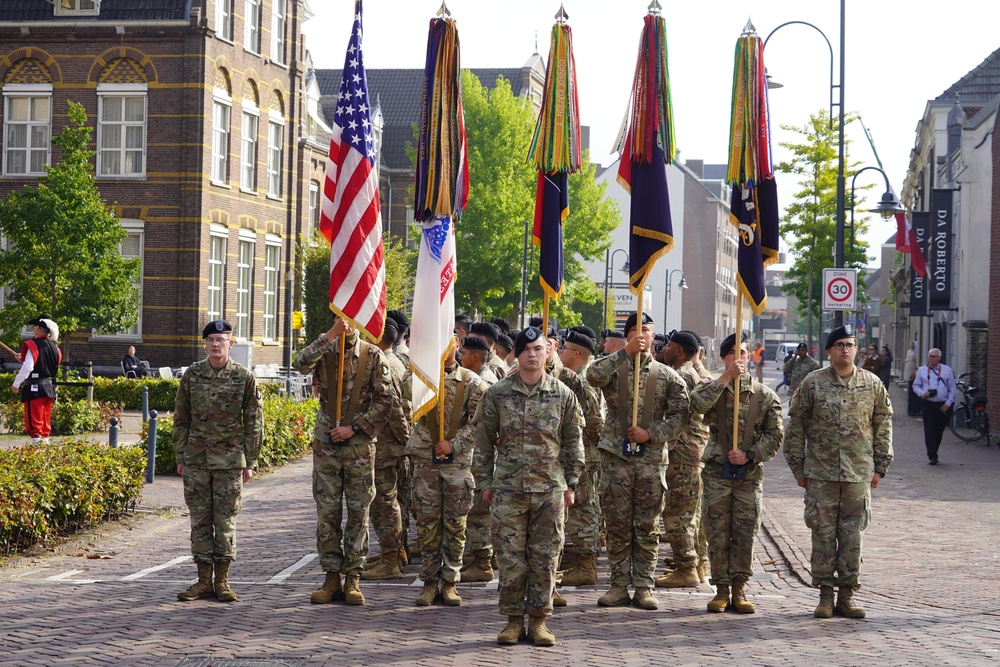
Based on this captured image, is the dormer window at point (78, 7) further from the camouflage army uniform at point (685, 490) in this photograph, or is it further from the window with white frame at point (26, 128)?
the camouflage army uniform at point (685, 490)

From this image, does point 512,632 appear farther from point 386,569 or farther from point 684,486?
point 684,486

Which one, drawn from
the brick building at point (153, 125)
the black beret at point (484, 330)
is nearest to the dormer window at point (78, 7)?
the brick building at point (153, 125)

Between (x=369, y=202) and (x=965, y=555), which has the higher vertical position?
(x=369, y=202)

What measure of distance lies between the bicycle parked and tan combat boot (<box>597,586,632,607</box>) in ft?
56.4

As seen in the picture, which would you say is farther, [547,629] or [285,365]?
[285,365]

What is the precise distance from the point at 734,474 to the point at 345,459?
2845 millimetres

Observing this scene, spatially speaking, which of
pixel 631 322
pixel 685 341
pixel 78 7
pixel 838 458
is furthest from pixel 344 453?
pixel 78 7

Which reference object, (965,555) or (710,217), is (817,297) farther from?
(710,217)

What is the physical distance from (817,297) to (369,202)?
30.2 meters

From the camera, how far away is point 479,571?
32.0 ft

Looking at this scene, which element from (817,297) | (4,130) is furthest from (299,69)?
(817,297)

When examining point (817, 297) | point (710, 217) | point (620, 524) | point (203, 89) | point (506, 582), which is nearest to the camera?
point (506, 582)

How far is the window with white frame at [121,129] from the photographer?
33.4 meters

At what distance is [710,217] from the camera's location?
90438 millimetres
